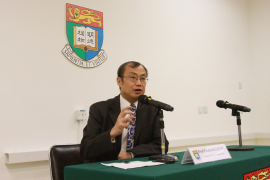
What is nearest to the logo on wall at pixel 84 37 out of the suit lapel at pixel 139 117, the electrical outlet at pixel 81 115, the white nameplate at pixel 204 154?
the electrical outlet at pixel 81 115

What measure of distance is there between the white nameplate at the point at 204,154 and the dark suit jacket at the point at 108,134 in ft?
1.50

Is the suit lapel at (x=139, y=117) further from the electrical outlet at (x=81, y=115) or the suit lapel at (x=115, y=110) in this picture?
the electrical outlet at (x=81, y=115)

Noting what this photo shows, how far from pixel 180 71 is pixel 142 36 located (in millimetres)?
788

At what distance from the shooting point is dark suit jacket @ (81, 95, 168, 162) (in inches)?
67.7

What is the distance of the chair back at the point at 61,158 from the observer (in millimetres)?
1948

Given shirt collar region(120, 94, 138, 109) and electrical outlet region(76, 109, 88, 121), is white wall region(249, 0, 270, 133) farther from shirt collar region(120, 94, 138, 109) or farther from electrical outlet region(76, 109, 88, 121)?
shirt collar region(120, 94, 138, 109)

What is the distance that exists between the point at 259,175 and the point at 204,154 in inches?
17.2

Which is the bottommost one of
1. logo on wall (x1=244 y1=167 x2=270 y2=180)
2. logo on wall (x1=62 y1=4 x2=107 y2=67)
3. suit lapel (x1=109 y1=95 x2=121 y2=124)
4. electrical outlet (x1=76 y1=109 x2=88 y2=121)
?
logo on wall (x1=244 y1=167 x2=270 y2=180)

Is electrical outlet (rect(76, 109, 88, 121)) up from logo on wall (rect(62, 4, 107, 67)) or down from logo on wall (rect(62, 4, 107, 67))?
down

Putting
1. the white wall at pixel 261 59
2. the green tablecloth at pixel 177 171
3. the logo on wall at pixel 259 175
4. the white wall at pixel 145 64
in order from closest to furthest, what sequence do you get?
the green tablecloth at pixel 177 171
the logo on wall at pixel 259 175
the white wall at pixel 145 64
the white wall at pixel 261 59

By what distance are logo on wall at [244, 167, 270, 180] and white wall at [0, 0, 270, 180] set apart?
5.87ft

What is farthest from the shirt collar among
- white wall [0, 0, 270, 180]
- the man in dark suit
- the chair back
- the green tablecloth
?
white wall [0, 0, 270, 180]

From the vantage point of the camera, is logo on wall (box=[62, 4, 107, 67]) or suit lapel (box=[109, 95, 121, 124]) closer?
suit lapel (box=[109, 95, 121, 124])

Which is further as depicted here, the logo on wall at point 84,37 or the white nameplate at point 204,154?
the logo on wall at point 84,37
